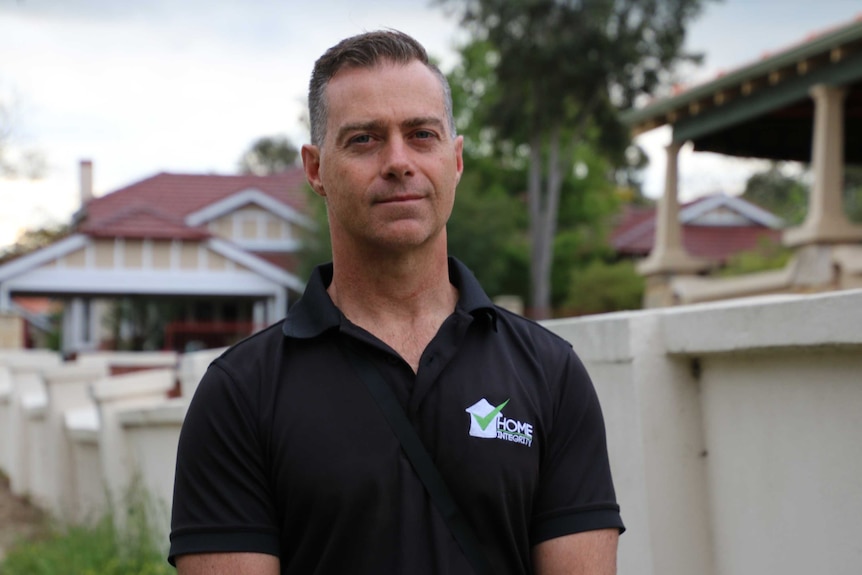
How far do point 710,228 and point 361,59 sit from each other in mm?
47810

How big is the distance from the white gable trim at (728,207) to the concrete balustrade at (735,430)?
45.6 metres

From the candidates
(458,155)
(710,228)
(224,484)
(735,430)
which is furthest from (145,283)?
(224,484)

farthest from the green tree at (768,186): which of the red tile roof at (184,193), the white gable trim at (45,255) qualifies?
the white gable trim at (45,255)

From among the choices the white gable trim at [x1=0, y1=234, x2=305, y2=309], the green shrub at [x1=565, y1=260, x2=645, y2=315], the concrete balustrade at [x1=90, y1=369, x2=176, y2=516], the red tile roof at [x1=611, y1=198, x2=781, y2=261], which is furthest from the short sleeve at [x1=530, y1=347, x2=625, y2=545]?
the red tile roof at [x1=611, y1=198, x2=781, y2=261]

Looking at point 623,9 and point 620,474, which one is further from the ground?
point 623,9

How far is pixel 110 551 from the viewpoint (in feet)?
24.4

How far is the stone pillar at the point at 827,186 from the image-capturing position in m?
11.0

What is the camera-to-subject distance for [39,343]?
53125 millimetres

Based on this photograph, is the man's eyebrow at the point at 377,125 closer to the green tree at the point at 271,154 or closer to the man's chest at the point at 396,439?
the man's chest at the point at 396,439

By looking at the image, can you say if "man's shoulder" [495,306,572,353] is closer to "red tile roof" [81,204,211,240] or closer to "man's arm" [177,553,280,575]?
"man's arm" [177,553,280,575]

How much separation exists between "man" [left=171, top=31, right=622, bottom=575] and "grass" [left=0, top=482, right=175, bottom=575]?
4.64m

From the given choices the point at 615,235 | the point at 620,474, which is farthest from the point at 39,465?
the point at 615,235

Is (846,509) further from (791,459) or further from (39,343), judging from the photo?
(39,343)

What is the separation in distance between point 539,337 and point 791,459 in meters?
0.85
